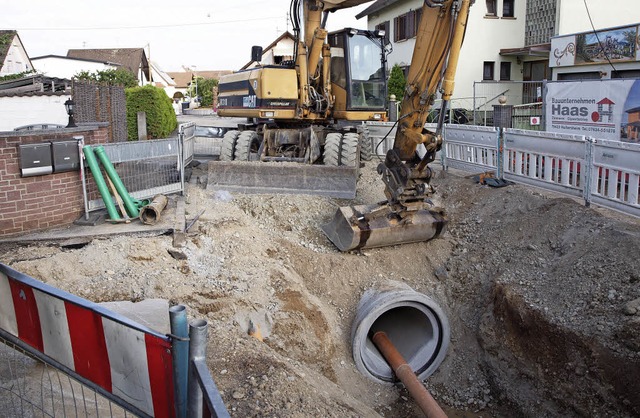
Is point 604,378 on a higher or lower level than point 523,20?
lower

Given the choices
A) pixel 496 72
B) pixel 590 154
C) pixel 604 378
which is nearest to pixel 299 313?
pixel 604 378

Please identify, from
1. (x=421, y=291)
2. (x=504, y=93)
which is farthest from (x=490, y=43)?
(x=421, y=291)

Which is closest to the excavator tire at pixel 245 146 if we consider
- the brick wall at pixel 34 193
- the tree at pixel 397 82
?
the brick wall at pixel 34 193

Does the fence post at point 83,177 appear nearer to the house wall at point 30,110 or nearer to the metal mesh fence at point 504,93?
the house wall at point 30,110

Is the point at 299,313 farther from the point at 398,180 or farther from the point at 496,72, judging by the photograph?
the point at 496,72

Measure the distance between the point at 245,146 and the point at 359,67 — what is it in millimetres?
2707

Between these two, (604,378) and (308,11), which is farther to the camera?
(308,11)

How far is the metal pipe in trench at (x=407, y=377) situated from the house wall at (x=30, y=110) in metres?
14.7

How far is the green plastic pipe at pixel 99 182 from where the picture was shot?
26.4ft

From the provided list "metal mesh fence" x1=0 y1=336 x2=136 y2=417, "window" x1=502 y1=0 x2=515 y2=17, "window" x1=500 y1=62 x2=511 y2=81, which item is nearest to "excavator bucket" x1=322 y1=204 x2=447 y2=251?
"metal mesh fence" x1=0 y1=336 x2=136 y2=417

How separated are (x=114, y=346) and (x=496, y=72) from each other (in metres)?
24.5

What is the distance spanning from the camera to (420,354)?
768 centimetres

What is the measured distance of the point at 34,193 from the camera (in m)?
7.78

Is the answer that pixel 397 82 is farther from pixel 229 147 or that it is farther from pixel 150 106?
pixel 229 147
